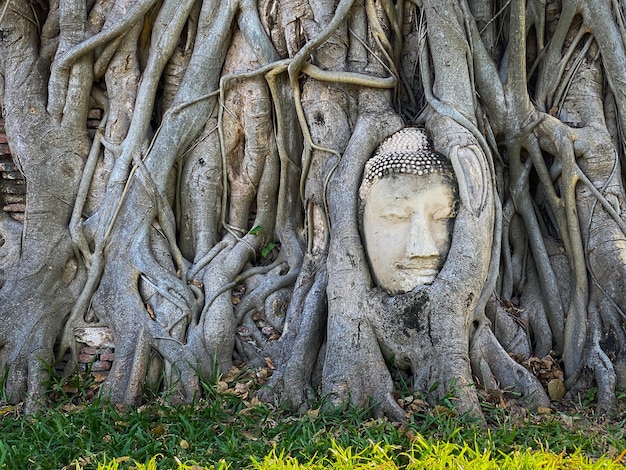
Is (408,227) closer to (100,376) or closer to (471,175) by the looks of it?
(471,175)

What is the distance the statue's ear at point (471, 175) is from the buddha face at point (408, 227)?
0.23 feet

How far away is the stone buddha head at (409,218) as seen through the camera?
3.32 metres

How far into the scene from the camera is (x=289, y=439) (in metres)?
2.76

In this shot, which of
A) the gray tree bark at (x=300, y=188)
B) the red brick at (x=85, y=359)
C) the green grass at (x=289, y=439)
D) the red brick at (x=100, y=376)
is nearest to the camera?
the green grass at (x=289, y=439)

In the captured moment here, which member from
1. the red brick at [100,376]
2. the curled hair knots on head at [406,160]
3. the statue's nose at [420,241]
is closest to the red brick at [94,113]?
the red brick at [100,376]

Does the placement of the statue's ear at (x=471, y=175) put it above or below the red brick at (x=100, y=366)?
above

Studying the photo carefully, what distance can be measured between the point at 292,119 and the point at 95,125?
1.32m

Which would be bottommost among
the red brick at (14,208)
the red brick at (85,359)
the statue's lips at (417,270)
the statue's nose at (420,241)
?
the red brick at (85,359)

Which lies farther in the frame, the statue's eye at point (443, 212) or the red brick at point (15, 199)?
the red brick at point (15, 199)

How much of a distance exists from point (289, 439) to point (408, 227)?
1.24m

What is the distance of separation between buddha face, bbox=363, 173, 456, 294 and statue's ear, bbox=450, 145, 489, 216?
0.07 meters

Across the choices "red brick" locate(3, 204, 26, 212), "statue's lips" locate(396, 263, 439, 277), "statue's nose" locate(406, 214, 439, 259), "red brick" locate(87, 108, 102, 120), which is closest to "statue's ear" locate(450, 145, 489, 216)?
"statue's nose" locate(406, 214, 439, 259)

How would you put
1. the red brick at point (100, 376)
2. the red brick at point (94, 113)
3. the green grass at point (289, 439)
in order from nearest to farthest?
the green grass at point (289, 439) < the red brick at point (100, 376) < the red brick at point (94, 113)

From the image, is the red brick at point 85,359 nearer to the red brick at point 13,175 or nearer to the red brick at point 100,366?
the red brick at point 100,366
